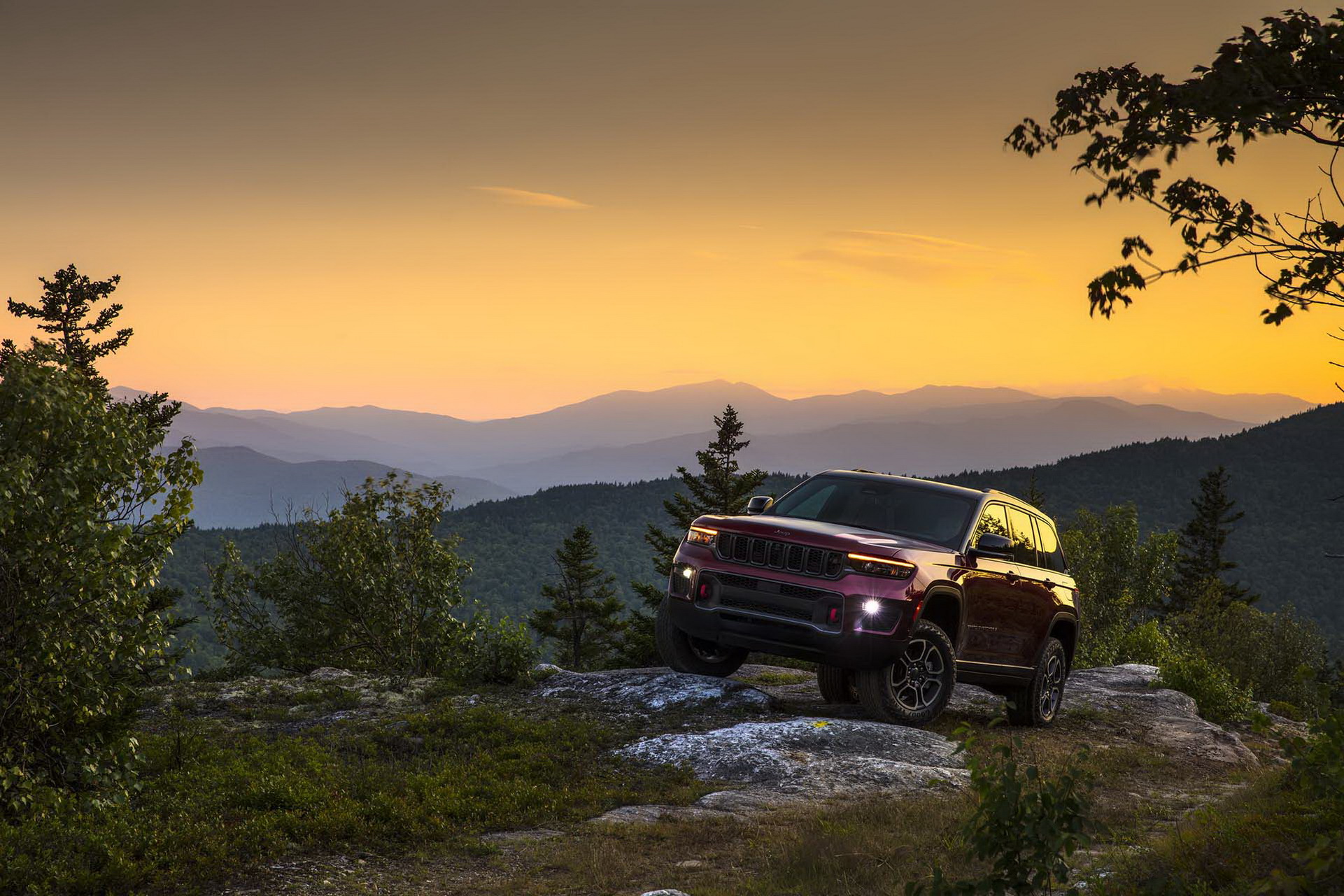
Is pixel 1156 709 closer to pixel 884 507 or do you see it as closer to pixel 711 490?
pixel 884 507

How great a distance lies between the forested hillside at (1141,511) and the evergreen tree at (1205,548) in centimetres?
3176

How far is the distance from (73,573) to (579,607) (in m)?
54.9

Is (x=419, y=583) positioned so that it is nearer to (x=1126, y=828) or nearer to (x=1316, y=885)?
(x=1126, y=828)

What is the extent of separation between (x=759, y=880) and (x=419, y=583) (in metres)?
21.7

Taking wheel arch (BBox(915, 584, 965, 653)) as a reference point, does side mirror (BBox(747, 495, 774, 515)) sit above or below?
above

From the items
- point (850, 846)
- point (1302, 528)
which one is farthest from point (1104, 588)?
point (1302, 528)

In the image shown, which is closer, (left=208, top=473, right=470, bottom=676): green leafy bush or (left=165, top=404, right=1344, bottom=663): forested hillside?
(left=208, top=473, right=470, bottom=676): green leafy bush

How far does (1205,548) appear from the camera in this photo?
71.0 m

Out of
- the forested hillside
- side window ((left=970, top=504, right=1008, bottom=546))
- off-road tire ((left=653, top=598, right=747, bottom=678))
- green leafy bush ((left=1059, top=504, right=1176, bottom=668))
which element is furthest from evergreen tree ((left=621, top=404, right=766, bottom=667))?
the forested hillside

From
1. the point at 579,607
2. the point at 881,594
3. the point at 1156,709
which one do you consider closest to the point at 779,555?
the point at 881,594

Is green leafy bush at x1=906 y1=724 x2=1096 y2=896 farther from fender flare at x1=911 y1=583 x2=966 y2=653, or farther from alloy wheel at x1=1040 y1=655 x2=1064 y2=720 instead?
alloy wheel at x1=1040 y1=655 x2=1064 y2=720

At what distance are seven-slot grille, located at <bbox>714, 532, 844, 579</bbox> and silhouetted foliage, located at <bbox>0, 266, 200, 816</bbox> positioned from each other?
5.06m

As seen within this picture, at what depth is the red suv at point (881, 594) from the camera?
393 inches

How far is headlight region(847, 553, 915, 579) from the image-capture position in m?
9.98
